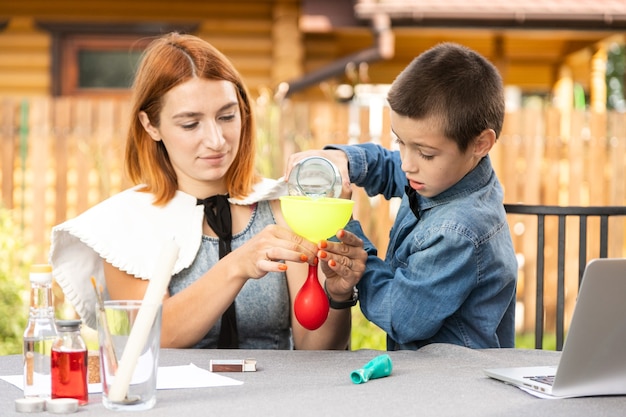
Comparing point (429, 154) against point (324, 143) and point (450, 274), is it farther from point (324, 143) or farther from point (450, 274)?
point (324, 143)

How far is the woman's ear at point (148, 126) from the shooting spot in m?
2.82

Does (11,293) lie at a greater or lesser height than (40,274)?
lesser

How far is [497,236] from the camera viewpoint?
7.59ft

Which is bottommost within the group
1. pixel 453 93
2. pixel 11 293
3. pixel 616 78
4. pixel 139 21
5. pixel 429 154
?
pixel 11 293

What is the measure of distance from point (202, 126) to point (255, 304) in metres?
0.56

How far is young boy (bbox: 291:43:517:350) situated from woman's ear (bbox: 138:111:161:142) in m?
0.56

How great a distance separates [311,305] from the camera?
6.83ft

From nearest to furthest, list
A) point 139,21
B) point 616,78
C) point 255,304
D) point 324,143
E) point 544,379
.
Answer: point 544,379 → point 255,304 → point 324,143 → point 139,21 → point 616,78

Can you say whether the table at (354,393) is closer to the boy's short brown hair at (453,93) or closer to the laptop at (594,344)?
the laptop at (594,344)

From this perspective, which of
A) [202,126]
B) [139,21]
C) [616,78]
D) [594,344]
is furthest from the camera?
[616,78]

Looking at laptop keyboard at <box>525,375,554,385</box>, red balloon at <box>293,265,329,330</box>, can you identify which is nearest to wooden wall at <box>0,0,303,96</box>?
red balloon at <box>293,265,329,330</box>

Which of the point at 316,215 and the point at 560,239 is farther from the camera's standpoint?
the point at 560,239

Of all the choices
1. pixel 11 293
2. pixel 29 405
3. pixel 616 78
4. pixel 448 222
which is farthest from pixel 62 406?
pixel 616 78

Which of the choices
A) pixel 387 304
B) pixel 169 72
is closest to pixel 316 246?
pixel 387 304
